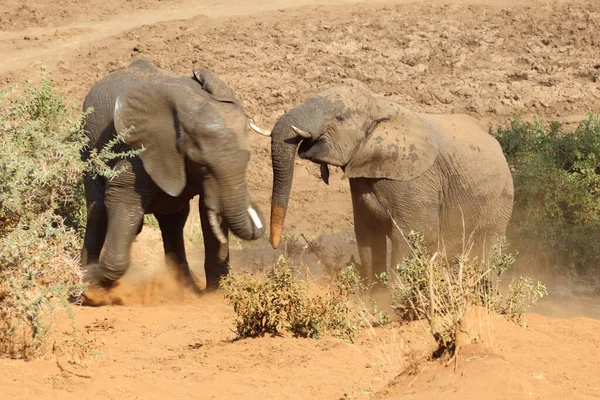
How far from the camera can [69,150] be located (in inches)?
297

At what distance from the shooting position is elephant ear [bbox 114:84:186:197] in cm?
961

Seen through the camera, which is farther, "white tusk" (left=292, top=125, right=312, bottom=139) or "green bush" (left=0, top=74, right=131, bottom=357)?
→ "white tusk" (left=292, top=125, right=312, bottom=139)

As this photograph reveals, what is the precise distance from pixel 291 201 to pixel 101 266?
6288 mm

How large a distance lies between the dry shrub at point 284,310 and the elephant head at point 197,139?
1.49m

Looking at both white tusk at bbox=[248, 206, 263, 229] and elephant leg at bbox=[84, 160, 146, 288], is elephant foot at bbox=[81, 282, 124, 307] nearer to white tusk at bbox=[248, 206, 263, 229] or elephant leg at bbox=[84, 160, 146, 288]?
elephant leg at bbox=[84, 160, 146, 288]

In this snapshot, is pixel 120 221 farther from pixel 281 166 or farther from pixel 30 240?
pixel 30 240

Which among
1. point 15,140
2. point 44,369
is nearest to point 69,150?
point 15,140

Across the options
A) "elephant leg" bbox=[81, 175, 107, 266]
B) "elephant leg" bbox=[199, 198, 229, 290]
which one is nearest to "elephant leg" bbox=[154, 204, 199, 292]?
"elephant leg" bbox=[199, 198, 229, 290]

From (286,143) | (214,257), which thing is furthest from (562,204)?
(286,143)

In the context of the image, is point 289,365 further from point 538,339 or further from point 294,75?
point 294,75

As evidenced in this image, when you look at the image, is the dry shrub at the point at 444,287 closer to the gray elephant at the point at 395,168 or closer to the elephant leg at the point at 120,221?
the gray elephant at the point at 395,168

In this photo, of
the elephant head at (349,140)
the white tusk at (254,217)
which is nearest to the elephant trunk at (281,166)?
the elephant head at (349,140)

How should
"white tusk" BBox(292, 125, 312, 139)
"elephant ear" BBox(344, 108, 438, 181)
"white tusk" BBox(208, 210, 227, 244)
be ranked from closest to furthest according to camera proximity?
"white tusk" BBox(292, 125, 312, 139) → "white tusk" BBox(208, 210, 227, 244) → "elephant ear" BBox(344, 108, 438, 181)

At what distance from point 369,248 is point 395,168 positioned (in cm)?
91
